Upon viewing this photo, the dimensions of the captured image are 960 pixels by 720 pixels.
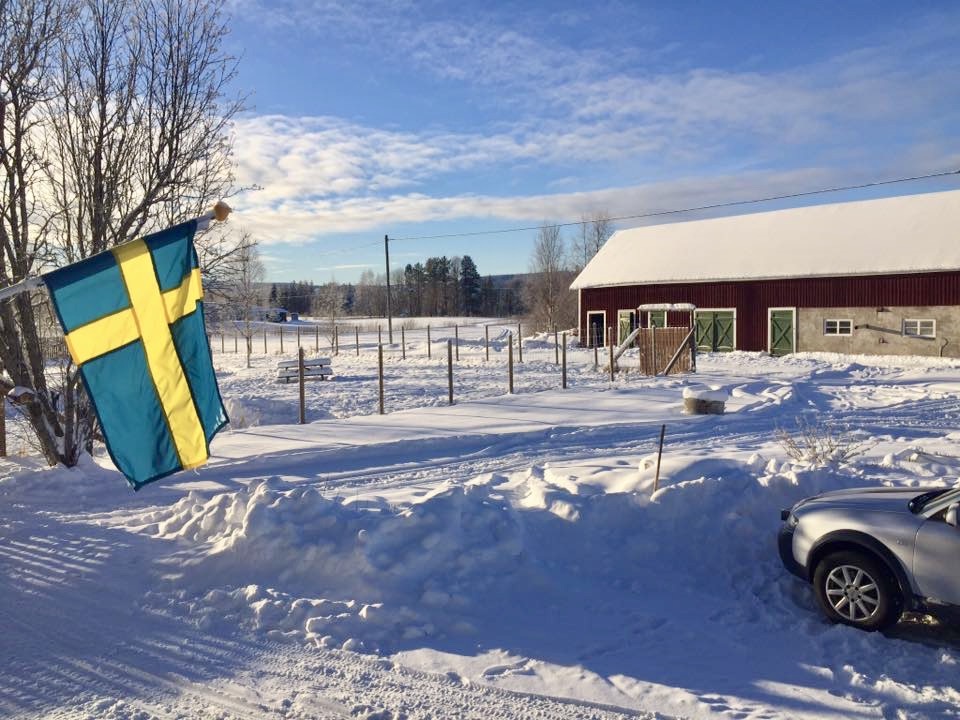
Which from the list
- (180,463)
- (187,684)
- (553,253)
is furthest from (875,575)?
(553,253)

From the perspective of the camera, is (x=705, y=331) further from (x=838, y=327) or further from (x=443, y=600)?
(x=443, y=600)

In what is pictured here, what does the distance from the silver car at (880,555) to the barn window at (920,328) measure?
1051 inches

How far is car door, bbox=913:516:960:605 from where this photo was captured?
480 cm

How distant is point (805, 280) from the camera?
31141mm

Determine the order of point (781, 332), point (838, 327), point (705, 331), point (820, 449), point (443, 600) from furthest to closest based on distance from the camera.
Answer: point (705, 331)
point (781, 332)
point (838, 327)
point (820, 449)
point (443, 600)

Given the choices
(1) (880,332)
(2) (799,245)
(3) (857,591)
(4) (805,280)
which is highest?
(2) (799,245)

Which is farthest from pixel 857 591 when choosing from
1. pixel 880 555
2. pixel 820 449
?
pixel 820 449

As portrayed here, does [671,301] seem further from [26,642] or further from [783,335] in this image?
[26,642]

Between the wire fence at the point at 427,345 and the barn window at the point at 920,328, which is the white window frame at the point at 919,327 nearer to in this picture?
the barn window at the point at 920,328

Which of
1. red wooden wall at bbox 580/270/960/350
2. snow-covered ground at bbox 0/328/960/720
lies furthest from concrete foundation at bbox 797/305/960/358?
snow-covered ground at bbox 0/328/960/720

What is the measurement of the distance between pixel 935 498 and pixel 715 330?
30017 mm

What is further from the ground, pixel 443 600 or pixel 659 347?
pixel 659 347

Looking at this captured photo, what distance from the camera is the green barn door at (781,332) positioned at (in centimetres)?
3150

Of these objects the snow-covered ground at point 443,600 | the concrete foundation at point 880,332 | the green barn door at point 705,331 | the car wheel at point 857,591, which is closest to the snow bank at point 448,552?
the snow-covered ground at point 443,600
